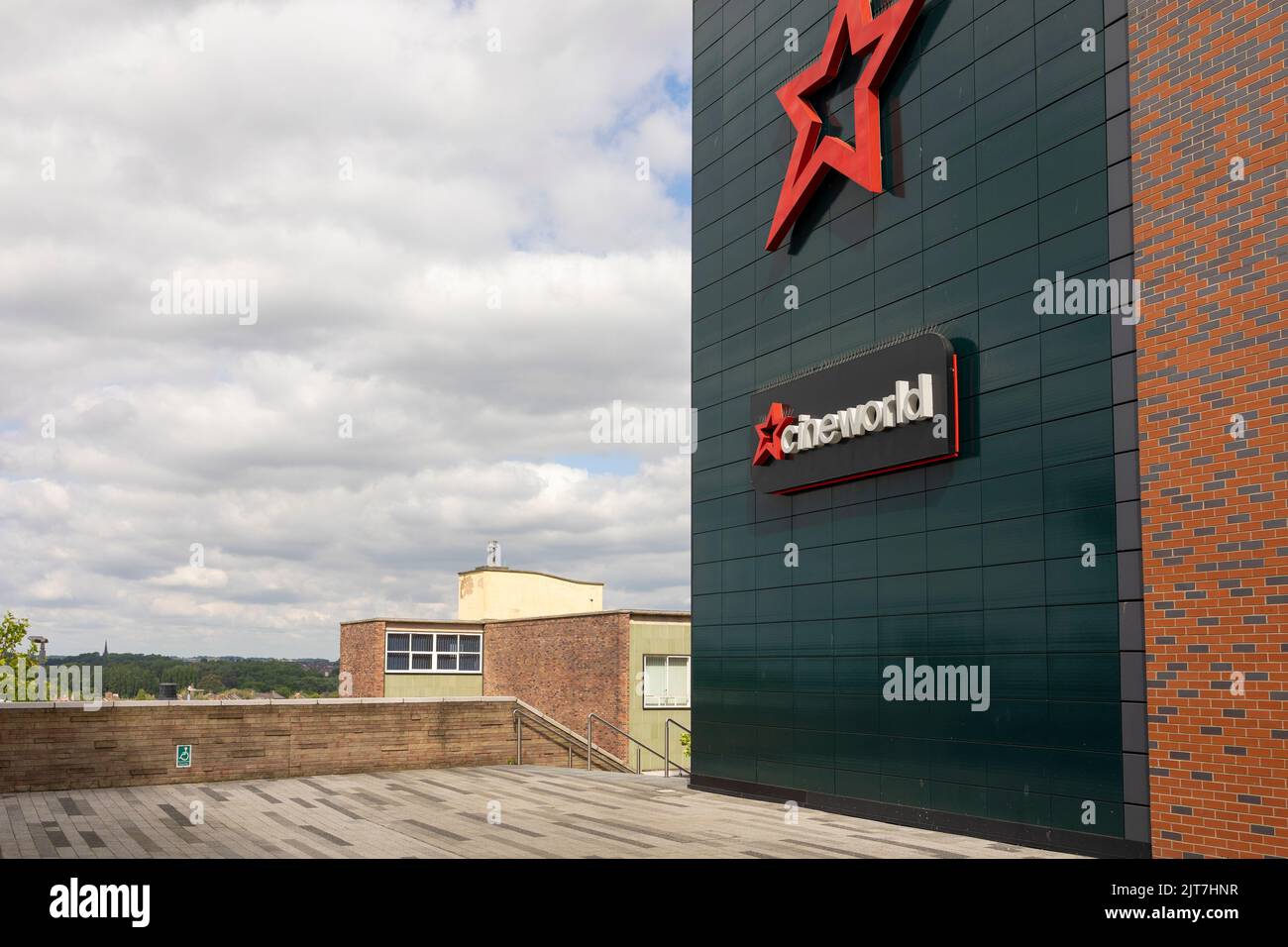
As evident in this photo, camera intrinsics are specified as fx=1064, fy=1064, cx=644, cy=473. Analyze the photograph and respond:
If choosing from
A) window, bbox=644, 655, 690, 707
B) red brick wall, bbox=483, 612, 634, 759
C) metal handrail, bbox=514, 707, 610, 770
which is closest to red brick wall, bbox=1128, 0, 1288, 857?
metal handrail, bbox=514, 707, 610, 770

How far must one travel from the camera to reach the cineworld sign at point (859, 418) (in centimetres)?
1627

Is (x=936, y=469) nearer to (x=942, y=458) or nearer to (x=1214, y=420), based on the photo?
(x=942, y=458)

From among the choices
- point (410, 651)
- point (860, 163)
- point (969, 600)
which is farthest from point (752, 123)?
point (410, 651)

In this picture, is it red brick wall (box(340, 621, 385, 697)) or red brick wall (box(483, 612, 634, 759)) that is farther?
red brick wall (box(340, 621, 385, 697))

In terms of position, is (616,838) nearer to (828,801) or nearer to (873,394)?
(828,801)

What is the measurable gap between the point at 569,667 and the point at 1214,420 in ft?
95.4

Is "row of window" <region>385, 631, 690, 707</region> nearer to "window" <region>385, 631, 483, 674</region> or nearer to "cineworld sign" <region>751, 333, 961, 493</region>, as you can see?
"window" <region>385, 631, 483, 674</region>

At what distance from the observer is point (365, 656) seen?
4556 centimetres

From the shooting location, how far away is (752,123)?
22203 mm

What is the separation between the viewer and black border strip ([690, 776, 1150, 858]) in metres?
13.0

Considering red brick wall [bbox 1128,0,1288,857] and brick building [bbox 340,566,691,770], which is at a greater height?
red brick wall [bbox 1128,0,1288,857]

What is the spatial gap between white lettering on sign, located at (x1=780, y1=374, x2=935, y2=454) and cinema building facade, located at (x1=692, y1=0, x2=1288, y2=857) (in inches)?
2.7

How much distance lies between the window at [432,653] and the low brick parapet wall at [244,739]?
18034 mm

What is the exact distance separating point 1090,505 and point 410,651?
1395 inches
